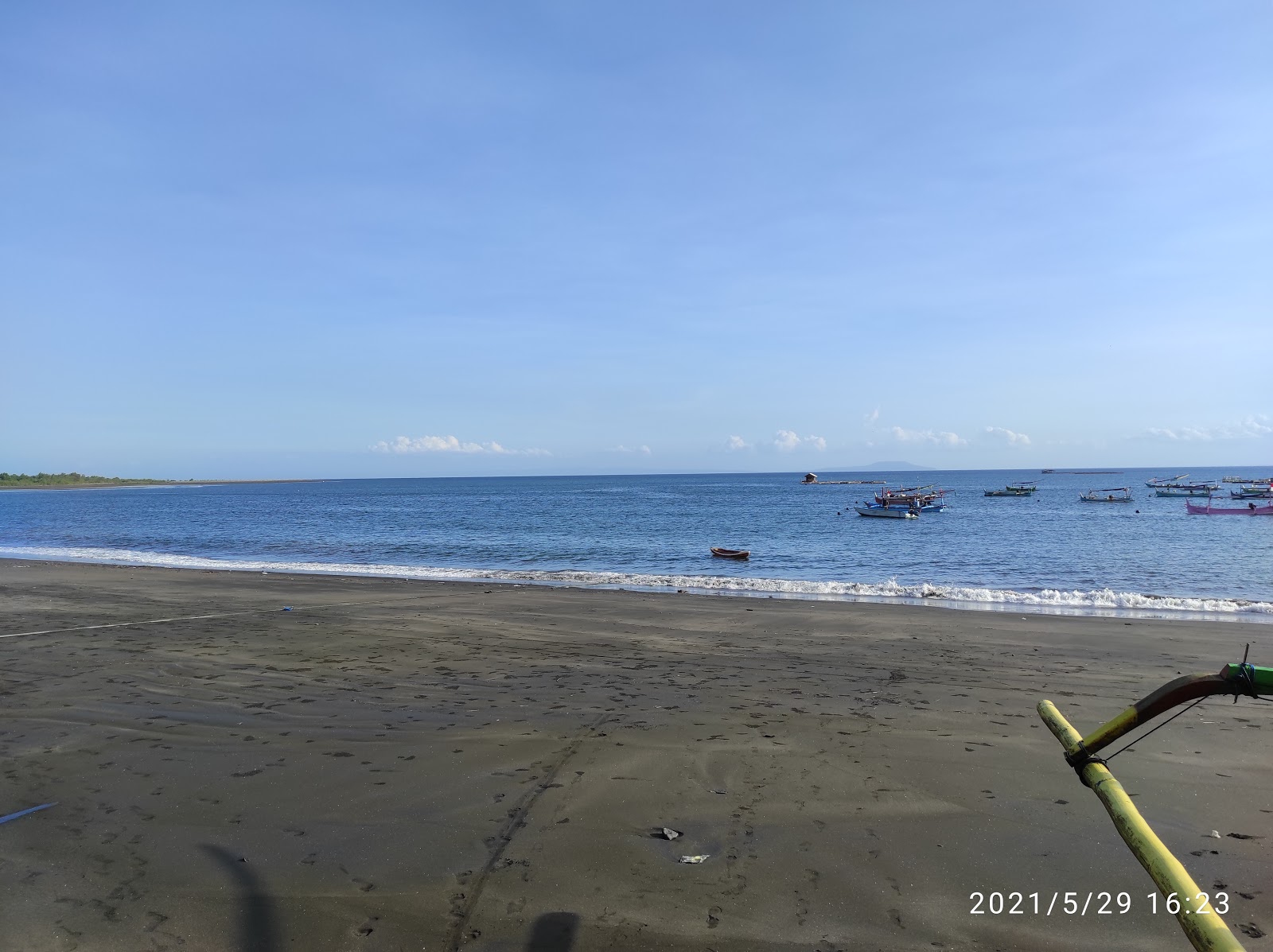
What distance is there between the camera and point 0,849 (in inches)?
210

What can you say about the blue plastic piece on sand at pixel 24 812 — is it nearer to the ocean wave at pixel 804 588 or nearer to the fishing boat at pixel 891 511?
the ocean wave at pixel 804 588

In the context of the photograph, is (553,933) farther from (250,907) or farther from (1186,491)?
(1186,491)

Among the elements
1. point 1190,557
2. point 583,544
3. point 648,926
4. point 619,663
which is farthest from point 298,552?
point 1190,557

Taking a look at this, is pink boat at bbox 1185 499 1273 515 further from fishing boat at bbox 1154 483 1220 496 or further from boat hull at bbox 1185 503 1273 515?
fishing boat at bbox 1154 483 1220 496

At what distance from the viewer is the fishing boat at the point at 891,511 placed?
201 ft

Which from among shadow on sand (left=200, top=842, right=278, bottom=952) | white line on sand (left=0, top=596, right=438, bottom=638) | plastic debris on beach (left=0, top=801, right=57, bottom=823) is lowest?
white line on sand (left=0, top=596, right=438, bottom=638)

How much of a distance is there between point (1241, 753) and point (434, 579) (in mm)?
22195

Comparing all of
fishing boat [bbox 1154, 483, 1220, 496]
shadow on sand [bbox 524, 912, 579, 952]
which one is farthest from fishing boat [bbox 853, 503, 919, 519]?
shadow on sand [bbox 524, 912, 579, 952]

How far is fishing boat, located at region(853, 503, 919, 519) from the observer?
61125mm
